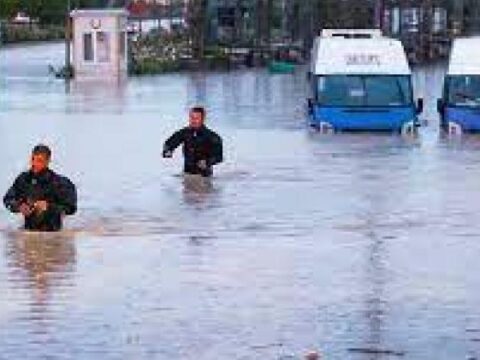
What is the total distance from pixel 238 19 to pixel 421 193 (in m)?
64.6

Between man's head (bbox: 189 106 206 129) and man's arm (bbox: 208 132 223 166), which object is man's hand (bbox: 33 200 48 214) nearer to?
man's head (bbox: 189 106 206 129)

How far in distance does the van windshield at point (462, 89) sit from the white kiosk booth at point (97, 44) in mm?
25346

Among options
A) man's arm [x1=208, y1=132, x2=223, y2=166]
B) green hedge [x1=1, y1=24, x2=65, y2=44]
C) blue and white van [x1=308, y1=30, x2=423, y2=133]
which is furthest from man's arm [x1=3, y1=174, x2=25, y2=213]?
green hedge [x1=1, y1=24, x2=65, y2=44]

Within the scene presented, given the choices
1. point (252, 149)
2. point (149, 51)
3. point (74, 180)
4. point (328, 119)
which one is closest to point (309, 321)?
point (74, 180)

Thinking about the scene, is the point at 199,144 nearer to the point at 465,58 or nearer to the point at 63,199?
the point at 63,199

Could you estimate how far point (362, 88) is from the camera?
37.1 meters

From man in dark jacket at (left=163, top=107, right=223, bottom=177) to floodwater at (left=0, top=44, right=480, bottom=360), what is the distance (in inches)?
16.6

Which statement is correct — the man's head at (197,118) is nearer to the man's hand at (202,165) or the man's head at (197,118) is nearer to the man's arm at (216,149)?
the man's arm at (216,149)

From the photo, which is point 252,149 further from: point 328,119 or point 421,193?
point 421,193

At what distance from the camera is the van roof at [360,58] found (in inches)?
1475

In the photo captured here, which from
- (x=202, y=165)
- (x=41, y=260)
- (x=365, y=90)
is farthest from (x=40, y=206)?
(x=365, y=90)

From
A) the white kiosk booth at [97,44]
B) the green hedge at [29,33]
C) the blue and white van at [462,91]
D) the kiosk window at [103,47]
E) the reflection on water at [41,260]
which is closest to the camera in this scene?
the reflection on water at [41,260]

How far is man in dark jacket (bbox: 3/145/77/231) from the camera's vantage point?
55.4 feet

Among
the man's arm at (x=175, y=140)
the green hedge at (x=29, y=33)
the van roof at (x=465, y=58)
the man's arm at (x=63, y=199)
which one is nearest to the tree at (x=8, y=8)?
the green hedge at (x=29, y=33)
